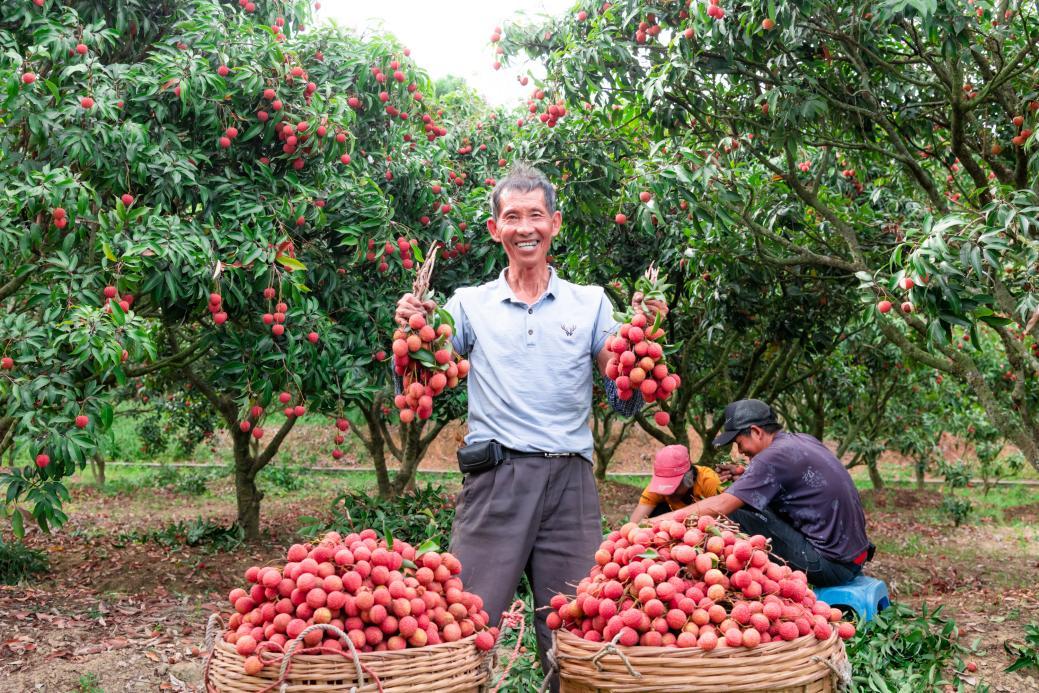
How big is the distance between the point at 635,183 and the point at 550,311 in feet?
7.66

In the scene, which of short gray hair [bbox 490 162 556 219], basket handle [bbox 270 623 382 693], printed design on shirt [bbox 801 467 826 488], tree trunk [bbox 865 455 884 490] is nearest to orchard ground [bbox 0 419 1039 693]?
tree trunk [bbox 865 455 884 490]

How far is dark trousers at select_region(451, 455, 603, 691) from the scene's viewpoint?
257 centimetres

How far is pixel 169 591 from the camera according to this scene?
21.9ft

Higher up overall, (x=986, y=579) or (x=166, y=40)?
(x=166, y=40)

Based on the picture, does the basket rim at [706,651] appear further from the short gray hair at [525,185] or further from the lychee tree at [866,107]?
the lychee tree at [866,107]

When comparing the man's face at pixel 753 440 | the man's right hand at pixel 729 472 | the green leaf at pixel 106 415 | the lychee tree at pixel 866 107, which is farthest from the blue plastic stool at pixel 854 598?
the green leaf at pixel 106 415

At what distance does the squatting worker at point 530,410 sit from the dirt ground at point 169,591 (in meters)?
1.00

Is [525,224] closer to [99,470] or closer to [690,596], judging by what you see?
[690,596]

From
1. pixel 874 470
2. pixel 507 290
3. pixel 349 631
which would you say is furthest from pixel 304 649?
→ pixel 874 470

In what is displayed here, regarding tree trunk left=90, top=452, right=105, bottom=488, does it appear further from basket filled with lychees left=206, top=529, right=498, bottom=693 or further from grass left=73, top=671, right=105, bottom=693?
basket filled with lychees left=206, top=529, right=498, bottom=693

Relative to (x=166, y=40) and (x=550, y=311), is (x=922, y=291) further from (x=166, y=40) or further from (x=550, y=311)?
(x=166, y=40)

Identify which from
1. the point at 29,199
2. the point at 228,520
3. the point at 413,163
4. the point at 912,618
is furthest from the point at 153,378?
the point at 912,618

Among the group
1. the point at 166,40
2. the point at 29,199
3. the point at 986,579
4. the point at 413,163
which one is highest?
the point at 166,40

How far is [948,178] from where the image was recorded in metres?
8.62
